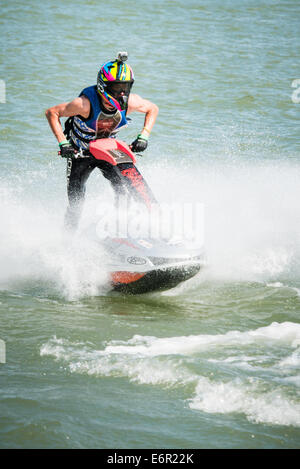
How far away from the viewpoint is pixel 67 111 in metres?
6.09

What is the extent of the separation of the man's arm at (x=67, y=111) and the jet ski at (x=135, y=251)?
0.31 m

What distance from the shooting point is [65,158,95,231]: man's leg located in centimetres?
639

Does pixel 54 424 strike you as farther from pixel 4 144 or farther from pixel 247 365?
pixel 4 144

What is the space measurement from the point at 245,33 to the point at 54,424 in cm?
1769

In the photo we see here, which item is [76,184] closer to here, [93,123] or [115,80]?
[93,123]

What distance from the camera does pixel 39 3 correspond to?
69.3 feet

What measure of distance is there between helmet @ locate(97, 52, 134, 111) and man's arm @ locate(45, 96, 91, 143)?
202 mm

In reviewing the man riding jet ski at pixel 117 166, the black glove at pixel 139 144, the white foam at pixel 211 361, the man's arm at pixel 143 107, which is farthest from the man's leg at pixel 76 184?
the white foam at pixel 211 361

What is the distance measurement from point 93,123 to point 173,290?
1917 mm

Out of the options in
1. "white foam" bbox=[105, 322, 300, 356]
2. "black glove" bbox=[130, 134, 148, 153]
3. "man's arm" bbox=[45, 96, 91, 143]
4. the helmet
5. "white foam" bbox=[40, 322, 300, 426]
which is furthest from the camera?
"black glove" bbox=[130, 134, 148, 153]

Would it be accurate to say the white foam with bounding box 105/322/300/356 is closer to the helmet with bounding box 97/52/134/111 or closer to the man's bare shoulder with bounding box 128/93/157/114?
the helmet with bounding box 97/52/134/111

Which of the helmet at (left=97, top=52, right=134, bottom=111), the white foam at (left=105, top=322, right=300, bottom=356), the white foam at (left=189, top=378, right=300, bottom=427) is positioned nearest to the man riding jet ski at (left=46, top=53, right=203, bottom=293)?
the helmet at (left=97, top=52, right=134, bottom=111)

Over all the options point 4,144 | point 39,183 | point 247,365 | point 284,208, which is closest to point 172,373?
point 247,365

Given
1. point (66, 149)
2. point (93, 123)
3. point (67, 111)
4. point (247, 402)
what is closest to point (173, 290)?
point (66, 149)
